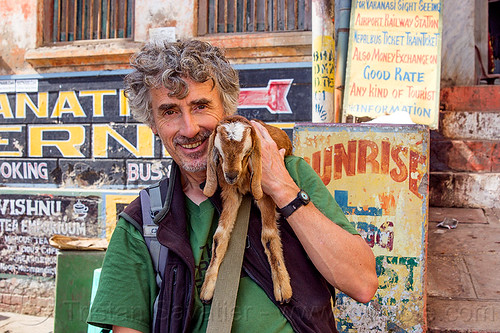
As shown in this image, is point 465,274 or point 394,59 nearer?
point 465,274

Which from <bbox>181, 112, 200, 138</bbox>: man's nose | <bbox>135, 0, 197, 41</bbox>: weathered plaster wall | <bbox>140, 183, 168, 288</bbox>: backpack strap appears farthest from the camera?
<bbox>135, 0, 197, 41</bbox>: weathered plaster wall

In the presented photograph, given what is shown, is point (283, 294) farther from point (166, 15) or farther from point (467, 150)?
point (467, 150)

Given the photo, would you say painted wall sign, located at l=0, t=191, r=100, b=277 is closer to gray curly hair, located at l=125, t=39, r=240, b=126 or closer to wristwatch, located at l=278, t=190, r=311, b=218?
gray curly hair, located at l=125, t=39, r=240, b=126

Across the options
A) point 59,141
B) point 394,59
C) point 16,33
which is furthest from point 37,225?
point 394,59

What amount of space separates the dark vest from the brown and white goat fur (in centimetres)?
4

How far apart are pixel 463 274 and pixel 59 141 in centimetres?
418

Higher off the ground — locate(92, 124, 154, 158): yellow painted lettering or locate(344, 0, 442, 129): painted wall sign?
locate(344, 0, 442, 129): painted wall sign

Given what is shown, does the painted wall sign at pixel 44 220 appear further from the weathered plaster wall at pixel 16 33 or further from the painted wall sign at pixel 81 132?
the weathered plaster wall at pixel 16 33

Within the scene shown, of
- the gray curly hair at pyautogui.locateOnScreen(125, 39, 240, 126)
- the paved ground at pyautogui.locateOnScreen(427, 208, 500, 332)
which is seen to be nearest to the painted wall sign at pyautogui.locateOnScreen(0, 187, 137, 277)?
the paved ground at pyautogui.locateOnScreen(427, 208, 500, 332)

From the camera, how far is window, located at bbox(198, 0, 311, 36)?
4496 mm

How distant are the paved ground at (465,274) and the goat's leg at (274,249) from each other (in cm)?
178

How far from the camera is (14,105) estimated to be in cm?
519

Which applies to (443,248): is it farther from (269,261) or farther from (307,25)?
(269,261)

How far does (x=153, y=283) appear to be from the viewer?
153cm
